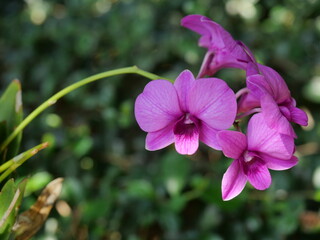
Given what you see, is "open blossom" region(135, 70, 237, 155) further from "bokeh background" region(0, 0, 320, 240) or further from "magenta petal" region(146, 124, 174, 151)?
"bokeh background" region(0, 0, 320, 240)

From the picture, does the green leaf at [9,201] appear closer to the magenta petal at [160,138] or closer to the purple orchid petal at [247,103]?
the magenta petal at [160,138]

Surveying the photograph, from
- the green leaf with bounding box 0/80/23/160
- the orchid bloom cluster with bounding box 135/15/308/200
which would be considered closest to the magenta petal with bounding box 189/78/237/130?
the orchid bloom cluster with bounding box 135/15/308/200

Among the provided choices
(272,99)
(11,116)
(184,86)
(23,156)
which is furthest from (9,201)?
(272,99)

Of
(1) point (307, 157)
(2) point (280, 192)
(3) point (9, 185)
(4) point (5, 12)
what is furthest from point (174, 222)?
(4) point (5, 12)

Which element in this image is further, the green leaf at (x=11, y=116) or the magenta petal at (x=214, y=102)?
the green leaf at (x=11, y=116)

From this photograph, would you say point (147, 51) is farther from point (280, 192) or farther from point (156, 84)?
point (156, 84)

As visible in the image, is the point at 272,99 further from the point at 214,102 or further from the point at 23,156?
the point at 23,156

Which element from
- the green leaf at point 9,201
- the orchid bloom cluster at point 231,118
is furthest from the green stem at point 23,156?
the orchid bloom cluster at point 231,118
